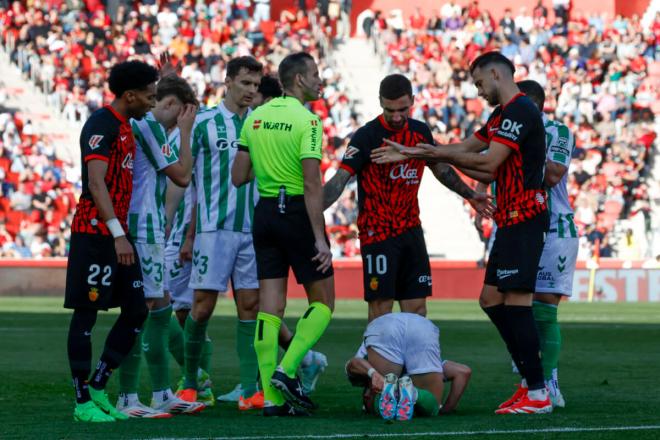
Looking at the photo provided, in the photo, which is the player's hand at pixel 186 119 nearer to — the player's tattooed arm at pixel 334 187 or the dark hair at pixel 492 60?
the player's tattooed arm at pixel 334 187

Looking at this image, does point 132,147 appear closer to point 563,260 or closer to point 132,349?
point 132,349

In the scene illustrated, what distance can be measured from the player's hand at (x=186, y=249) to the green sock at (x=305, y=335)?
1810 mm

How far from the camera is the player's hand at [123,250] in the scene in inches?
306

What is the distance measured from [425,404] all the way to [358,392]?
1827mm

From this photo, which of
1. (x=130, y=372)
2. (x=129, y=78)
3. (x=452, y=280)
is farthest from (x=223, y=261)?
(x=452, y=280)

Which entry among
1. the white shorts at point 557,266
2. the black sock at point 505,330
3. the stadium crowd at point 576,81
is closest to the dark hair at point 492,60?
the black sock at point 505,330

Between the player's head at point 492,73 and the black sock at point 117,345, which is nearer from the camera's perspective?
the black sock at point 117,345

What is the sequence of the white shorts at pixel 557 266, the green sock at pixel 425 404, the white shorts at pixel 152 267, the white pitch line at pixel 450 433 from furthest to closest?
the white shorts at pixel 557 266, the white shorts at pixel 152 267, the green sock at pixel 425 404, the white pitch line at pixel 450 433

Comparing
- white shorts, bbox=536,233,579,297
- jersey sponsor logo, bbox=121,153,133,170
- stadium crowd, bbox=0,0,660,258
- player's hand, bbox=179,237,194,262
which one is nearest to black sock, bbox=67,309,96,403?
jersey sponsor logo, bbox=121,153,133,170

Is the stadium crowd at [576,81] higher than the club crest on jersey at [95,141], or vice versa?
the stadium crowd at [576,81]

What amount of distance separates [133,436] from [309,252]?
1.87m

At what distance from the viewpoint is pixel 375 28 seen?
125ft

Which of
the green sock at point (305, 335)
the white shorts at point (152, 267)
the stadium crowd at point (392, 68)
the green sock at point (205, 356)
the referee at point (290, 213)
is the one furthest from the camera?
the stadium crowd at point (392, 68)

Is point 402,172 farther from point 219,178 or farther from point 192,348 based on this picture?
point 192,348
